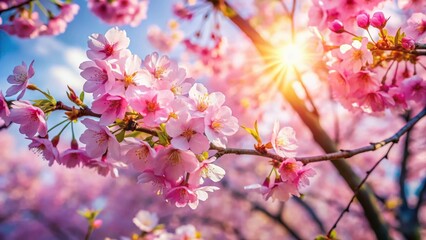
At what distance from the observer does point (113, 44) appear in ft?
3.99

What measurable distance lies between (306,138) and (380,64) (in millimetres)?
9089

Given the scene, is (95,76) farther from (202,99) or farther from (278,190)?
(278,190)

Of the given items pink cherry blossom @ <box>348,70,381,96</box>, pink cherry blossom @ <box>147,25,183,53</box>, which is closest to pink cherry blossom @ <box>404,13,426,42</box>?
pink cherry blossom @ <box>348,70,381,96</box>

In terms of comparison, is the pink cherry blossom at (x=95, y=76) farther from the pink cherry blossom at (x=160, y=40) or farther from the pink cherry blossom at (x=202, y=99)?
the pink cherry blossom at (x=160, y=40)

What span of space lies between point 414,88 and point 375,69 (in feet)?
0.71

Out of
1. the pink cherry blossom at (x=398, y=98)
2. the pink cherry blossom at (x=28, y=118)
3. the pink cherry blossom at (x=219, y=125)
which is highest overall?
the pink cherry blossom at (x=398, y=98)

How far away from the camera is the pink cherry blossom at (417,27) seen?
1466mm

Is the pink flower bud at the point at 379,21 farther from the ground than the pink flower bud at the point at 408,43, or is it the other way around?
the pink flower bud at the point at 379,21

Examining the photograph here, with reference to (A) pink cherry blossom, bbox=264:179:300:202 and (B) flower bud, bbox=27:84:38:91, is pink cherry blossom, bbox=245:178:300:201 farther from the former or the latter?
(B) flower bud, bbox=27:84:38:91

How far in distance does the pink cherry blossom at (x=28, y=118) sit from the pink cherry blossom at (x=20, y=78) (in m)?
0.07

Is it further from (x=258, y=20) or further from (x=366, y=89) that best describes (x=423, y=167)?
(x=366, y=89)

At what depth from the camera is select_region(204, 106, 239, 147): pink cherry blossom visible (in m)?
1.10

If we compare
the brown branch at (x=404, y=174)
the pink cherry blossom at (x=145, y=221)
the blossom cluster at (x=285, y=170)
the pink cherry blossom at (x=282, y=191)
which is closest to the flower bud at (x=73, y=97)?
the blossom cluster at (x=285, y=170)

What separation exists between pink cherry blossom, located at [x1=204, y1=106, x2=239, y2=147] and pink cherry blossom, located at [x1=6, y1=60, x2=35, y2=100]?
0.68m
